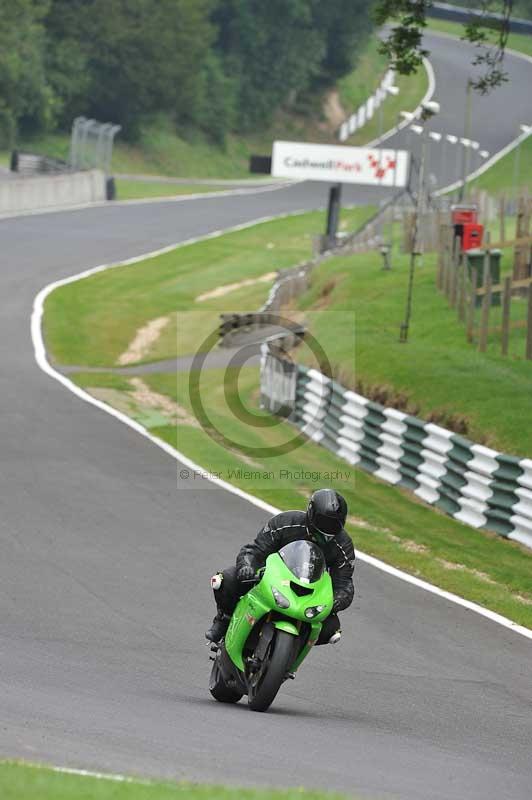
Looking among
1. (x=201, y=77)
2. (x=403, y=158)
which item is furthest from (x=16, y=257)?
(x=201, y=77)

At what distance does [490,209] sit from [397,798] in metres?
61.7

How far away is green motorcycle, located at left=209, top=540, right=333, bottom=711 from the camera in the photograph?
9.35 meters

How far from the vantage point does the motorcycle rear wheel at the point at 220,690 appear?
10.0 metres

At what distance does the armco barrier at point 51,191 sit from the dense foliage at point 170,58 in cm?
1818

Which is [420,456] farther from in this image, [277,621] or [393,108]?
[393,108]

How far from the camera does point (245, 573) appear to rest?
988 centimetres

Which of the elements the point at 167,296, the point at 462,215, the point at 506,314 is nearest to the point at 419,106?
the point at 167,296

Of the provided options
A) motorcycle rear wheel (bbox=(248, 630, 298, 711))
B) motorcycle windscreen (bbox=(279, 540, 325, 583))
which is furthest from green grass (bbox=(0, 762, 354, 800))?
motorcycle windscreen (bbox=(279, 540, 325, 583))

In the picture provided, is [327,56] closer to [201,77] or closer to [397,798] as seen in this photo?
[201,77]

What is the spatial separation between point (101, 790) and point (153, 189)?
69.9 meters

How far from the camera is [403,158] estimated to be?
5619 cm

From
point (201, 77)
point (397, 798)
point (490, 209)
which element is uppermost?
point (201, 77)

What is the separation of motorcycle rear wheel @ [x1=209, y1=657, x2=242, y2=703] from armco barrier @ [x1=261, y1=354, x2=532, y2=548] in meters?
7.91

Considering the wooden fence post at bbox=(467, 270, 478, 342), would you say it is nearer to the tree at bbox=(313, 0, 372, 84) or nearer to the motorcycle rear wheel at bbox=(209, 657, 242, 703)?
the motorcycle rear wheel at bbox=(209, 657, 242, 703)
